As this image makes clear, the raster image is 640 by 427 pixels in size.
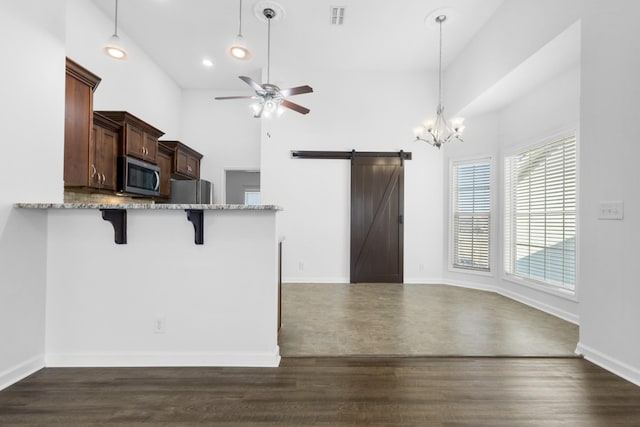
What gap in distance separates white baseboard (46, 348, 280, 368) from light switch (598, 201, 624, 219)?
2.73m

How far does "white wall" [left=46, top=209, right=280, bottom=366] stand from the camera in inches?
81.8

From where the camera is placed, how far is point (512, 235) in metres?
4.21

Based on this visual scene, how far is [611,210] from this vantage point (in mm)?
2146

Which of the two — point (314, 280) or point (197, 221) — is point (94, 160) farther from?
point (314, 280)

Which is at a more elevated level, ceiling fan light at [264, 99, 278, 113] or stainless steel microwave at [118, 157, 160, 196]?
ceiling fan light at [264, 99, 278, 113]

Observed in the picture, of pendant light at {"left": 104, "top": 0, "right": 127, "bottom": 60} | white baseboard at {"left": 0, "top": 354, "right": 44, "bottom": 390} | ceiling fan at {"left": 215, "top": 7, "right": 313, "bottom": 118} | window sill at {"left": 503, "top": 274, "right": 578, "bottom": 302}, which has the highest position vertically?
pendant light at {"left": 104, "top": 0, "right": 127, "bottom": 60}

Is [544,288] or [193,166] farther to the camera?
[193,166]

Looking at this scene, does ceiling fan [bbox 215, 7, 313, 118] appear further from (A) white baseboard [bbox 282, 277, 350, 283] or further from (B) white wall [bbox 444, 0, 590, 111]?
(A) white baseboard [bbox 282, 277, 350, 283]

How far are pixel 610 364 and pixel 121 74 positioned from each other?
6.11 m

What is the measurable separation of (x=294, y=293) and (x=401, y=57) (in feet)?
13.4

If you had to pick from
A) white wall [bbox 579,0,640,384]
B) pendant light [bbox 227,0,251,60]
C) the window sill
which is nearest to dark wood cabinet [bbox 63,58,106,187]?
pendant light [bbox 227,0,251,60]

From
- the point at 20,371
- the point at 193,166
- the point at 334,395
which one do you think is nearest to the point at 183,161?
the point at 193,166

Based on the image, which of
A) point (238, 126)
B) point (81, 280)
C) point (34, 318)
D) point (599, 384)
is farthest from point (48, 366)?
point (238, 126)

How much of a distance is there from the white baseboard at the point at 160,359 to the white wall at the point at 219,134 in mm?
3790
